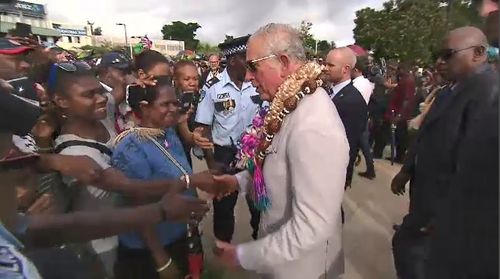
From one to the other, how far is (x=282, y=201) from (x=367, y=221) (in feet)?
8.79

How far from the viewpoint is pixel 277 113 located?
1651mm

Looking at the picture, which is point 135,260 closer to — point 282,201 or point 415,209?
point 282,201

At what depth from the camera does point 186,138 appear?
10.5ft

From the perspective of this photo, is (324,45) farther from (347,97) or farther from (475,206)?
(475,206)

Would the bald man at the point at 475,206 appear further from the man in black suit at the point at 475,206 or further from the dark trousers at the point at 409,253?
the dark trousers at the point at 409,253

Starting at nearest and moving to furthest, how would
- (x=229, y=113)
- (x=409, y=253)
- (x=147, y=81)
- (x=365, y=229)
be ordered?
(x=409, y=253), (x=147, y=81), (x=229, y=113), (x=365, y=229)

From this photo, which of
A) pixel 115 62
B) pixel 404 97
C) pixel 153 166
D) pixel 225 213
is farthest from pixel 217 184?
pixel 404 97

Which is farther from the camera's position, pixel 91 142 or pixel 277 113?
pixel 91 142

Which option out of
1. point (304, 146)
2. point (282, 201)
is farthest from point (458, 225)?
point (282, 201)

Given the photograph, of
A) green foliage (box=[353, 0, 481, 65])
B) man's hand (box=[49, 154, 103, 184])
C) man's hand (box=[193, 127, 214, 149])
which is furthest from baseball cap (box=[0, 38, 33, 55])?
green foliage (box=[353, 0, 481, 65])

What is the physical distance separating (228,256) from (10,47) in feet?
5.55

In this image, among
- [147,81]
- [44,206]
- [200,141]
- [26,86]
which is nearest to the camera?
[44,206]

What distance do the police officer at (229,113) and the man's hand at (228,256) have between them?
1786 millimetres

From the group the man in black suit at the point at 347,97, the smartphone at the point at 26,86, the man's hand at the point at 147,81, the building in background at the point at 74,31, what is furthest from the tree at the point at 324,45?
the smartphone at the point at 26,86
